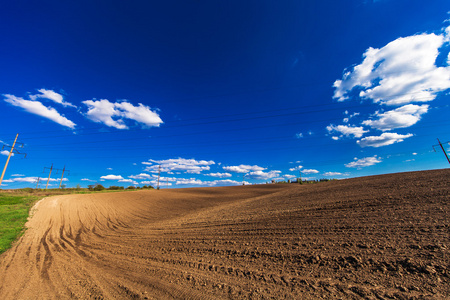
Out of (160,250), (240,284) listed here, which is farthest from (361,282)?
(160,250)

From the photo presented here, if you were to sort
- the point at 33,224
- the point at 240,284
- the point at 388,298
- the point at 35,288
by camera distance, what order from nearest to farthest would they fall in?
the point at 388,298 → the point at 240,284 → the point at 35,288 → the point at 33,224

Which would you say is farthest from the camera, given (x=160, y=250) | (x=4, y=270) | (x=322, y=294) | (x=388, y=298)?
(x=160, y=250)

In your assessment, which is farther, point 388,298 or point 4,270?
point 4,270

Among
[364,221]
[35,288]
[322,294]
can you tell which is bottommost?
[35,288]

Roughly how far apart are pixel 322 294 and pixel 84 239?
1341 cm

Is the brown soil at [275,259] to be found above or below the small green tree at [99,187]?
below

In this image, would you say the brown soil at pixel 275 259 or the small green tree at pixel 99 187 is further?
the small green tree at pixel 99 187

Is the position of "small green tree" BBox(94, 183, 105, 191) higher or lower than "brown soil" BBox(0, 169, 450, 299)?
higher

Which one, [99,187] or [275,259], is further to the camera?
[99,187]

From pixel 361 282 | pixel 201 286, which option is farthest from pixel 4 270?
pixel 361 282

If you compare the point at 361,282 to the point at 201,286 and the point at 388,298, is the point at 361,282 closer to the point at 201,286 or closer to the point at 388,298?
the point at 388,298

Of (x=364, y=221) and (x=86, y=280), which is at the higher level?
(x=364, y=221)

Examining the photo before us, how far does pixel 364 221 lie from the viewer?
21.6ft

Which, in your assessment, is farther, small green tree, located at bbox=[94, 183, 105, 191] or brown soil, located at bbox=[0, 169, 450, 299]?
small green tree, located at bbox=[94, 183, 105, 191]
